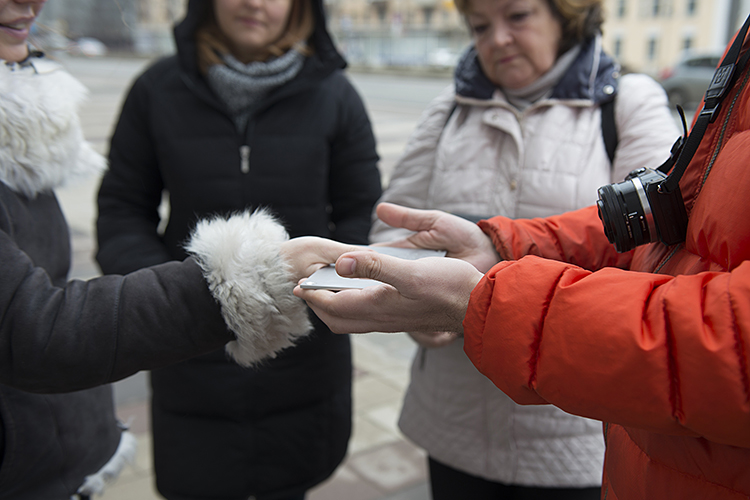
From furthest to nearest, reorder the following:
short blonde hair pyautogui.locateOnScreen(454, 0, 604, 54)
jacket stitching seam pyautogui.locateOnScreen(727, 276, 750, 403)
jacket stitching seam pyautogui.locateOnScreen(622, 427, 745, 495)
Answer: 1. short blonde hair pyautogui.locateOnScreen(454, 0, 604, 54)
2. jacket stitching seam pyautogui.locateOnScreen(622, 427, 745, 495)
3. jacket stitching seam pyautogui.locateOnScreen(727, 276, 750, 403)

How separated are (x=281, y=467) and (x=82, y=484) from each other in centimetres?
71

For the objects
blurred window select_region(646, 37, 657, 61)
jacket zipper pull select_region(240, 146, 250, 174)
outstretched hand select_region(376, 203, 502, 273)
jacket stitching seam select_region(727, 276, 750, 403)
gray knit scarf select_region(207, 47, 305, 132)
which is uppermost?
gray knit scarf select_region(207, 47, 305, 132)

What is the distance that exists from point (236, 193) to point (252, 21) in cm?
58

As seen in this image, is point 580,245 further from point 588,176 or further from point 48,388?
point 48,388

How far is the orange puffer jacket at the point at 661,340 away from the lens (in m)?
0.78

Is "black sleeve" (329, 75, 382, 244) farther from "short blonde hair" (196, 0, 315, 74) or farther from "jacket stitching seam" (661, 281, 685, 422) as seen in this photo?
"jacket stitching seam" (661, 281, 685, 422)

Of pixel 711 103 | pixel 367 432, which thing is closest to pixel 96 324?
pixel 711 103

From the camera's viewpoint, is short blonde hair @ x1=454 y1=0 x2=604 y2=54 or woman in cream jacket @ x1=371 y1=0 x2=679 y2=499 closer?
woman in cream jacket @ x1=371 y1=0 x2=679 y2=499

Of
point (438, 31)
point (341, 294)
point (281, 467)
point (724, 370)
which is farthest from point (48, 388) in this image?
point (438, 31)

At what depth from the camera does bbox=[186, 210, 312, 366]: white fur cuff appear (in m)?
1.24

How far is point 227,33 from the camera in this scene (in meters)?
2.08

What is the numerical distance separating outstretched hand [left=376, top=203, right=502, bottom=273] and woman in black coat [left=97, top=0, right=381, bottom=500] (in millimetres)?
543

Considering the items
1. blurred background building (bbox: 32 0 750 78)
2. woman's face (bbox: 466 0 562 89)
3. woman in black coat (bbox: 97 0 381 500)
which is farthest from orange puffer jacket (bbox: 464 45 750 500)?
blurred background building (bbox: 32 0 750 78)

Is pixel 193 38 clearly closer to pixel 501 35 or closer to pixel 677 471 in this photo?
pixel 501 35
